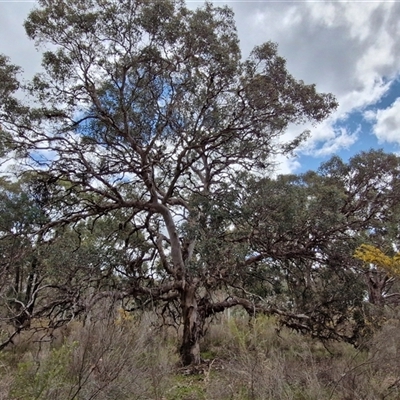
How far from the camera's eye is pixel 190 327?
332 inches

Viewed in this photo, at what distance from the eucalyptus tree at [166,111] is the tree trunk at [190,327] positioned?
0.02 m

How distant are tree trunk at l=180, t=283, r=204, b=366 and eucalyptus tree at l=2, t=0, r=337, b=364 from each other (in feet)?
0.08

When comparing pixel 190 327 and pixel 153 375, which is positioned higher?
pixel 190 327

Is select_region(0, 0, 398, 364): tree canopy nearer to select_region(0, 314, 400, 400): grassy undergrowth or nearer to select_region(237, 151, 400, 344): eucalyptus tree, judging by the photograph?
select_region(237, 151, 400, 344): eucalyptus tree

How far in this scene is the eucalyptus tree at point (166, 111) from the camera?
751 centimetres

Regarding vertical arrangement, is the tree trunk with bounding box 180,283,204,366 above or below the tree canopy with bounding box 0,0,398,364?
below

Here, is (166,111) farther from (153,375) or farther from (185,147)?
(153,375)

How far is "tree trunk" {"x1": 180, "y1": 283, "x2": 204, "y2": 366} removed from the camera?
26.3ft

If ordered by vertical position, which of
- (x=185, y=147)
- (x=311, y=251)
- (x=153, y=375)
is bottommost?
(x=153, y=375)

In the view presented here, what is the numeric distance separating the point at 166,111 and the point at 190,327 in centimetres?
531

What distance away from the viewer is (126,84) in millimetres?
8391

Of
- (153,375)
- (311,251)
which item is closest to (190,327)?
(311,251)

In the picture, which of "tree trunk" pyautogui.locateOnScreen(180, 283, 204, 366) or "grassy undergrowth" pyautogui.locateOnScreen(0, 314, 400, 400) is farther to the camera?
"tree trunk" pyautogui.locateOnScreen(180, 283, 204, 366)

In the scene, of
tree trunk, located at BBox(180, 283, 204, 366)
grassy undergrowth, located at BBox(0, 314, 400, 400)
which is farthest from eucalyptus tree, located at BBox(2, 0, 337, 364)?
grassy undergrowth, located at BBox(0, 314, 400, 400)
